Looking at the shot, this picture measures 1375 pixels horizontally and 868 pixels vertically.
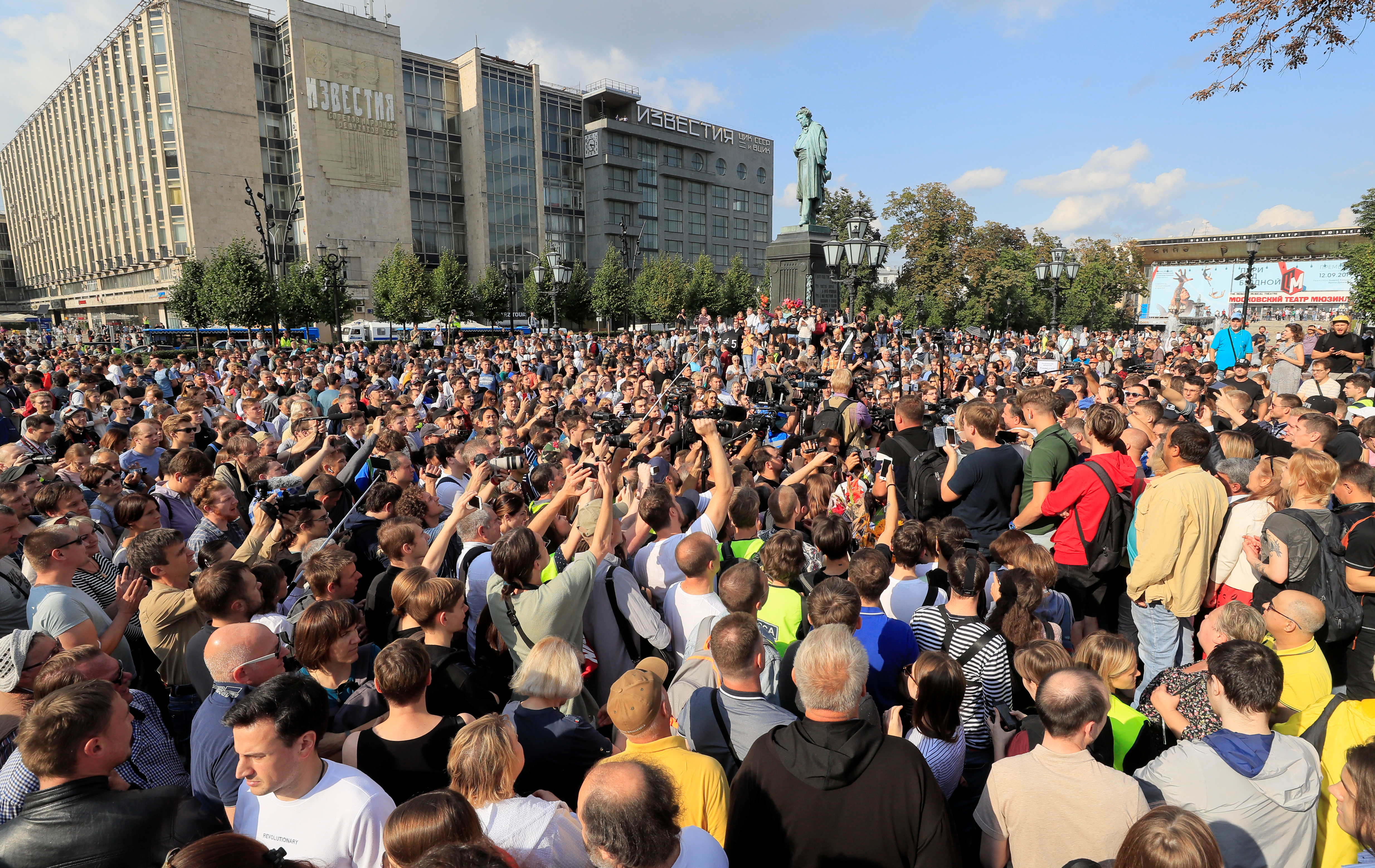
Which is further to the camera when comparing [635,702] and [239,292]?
[239,292]

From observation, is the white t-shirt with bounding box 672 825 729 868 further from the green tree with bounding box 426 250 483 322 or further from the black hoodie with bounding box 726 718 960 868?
the green tree with bounding box 426 250 483 322

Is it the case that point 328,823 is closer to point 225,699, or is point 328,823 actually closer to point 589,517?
point 225,699

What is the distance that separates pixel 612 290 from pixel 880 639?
165ft

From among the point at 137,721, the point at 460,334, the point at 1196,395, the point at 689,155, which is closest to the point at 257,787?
the point at 137,721

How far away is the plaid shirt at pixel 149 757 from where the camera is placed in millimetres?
2631

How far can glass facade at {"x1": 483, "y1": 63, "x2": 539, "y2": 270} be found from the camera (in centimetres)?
5806

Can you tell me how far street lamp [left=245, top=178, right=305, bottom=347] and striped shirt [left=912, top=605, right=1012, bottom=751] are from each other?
34.2 metres

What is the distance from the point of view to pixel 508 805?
7.14 feet

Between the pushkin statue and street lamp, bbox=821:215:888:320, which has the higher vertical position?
the pushkin statue

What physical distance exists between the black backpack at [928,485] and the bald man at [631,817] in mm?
3791

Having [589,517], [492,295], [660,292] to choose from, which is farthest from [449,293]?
[589,517]

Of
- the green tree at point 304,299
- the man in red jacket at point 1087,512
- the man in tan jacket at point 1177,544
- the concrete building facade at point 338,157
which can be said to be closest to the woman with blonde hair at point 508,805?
the man in red jacket at point 1087,512

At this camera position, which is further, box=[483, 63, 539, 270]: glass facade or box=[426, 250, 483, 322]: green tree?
box=[483, 63, 539, 270]: glass facade

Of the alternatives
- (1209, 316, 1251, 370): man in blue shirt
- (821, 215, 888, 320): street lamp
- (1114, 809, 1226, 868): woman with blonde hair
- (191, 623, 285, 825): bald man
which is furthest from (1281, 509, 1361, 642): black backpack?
(1209, 316, 1251, 370): man in blue shirt
